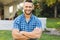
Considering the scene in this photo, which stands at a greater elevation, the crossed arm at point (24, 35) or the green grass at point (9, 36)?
the crossed arm at point (24, 35)

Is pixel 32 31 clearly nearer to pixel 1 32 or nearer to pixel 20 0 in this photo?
pixel 1 32

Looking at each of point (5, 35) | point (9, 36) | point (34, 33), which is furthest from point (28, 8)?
point (5, 35)

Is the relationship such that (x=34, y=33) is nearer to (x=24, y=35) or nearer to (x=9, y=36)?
(x=24, y=35)

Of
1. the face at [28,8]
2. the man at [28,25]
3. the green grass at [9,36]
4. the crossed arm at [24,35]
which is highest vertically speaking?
the face at [28,8]

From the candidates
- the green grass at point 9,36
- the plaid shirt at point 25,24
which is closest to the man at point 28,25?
the plaid shirt at point 25,24

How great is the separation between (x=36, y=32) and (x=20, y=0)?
22214 millimetres

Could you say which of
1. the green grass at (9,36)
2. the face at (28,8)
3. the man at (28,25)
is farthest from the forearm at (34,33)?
the green grass at (9,36)

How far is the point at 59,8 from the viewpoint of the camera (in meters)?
24.6

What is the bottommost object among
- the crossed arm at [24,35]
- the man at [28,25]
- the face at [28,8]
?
the crossed arm at [24,35]

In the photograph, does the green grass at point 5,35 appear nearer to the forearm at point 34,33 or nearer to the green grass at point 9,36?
the green grass at point 9,36

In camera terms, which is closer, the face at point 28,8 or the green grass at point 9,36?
the face at point 28,8

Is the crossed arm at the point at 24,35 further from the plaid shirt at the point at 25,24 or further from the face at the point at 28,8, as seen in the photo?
the face at the point at 28,8

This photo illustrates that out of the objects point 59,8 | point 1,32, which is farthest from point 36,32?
point 59,8

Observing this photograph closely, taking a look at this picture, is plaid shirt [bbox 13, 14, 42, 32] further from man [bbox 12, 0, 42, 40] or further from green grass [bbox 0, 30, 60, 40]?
green grass [bbox 0, 30, 60, 40]
